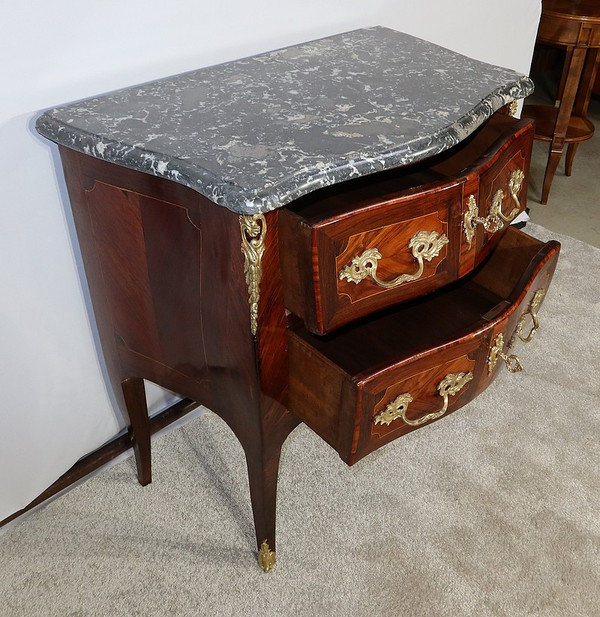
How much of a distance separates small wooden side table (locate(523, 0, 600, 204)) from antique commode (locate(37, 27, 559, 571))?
0.86 metres

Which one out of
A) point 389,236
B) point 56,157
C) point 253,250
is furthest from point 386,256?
point 56,157

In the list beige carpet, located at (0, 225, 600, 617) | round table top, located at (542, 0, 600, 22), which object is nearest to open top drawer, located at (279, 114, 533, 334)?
beige carpet, located at (0, 225, 600, 617)

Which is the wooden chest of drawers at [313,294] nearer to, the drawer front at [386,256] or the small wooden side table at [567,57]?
the drawer front at [386,256]

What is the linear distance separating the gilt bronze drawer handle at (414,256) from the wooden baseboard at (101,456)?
60 cm

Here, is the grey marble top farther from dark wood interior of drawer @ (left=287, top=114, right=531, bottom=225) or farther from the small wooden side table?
the small wooden side table

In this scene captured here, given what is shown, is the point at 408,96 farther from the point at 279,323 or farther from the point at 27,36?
the point at 27,36

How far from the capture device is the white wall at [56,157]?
0.80 meters

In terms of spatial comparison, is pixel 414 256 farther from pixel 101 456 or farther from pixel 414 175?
pixel 101 456

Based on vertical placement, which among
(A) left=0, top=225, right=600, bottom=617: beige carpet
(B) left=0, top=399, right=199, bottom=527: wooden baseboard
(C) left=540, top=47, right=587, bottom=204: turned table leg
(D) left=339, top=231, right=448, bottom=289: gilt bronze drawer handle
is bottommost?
(A) left=0, top=225, right=600, bottom=617: beige carpet

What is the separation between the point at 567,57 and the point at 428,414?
4.12ft

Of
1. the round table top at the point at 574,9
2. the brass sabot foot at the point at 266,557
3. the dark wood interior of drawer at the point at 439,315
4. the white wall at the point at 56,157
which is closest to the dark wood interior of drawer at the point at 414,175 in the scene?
the dark wood interior of drawer at the point at 439,315

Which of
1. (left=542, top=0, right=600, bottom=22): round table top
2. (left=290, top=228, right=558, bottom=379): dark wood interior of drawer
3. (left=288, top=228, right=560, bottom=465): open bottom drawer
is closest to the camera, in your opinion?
(left=288, top=228, right=560, bottom=465): open bottom drawer

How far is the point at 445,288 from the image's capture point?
98 centimetres

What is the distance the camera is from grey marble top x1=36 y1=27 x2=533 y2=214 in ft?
2.10
